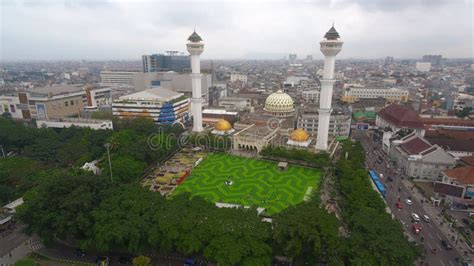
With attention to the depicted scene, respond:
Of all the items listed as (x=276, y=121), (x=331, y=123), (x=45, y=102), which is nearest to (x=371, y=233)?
(x=331, y=123)

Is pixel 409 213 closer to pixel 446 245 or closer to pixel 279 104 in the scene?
pixel 446 245

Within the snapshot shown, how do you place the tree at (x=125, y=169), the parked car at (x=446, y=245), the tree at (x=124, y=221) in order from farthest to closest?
the tree at (x=125, y=169), the parked car at (x=446, y=245), the tree at (x=124, y=221)

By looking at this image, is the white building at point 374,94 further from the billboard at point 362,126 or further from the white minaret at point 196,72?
the white minaret at point 196,72

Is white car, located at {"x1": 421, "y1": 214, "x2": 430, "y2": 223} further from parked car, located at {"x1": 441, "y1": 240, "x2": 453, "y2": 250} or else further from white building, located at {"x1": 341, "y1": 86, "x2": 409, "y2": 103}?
white building, located at {"x1": 341, "y1": 86, "x2": 409, "y2": 103}

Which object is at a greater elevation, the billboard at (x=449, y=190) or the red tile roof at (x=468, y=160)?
the red tile roof at (x=468, y=160)

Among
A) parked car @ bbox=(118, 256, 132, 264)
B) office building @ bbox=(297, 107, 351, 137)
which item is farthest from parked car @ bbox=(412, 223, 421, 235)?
office building @ bbox=(297, 107, 351, 137)

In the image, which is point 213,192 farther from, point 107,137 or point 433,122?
point 433,122

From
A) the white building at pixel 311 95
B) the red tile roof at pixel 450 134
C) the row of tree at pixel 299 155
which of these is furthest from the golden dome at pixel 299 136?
the white building at pixel 311 95
